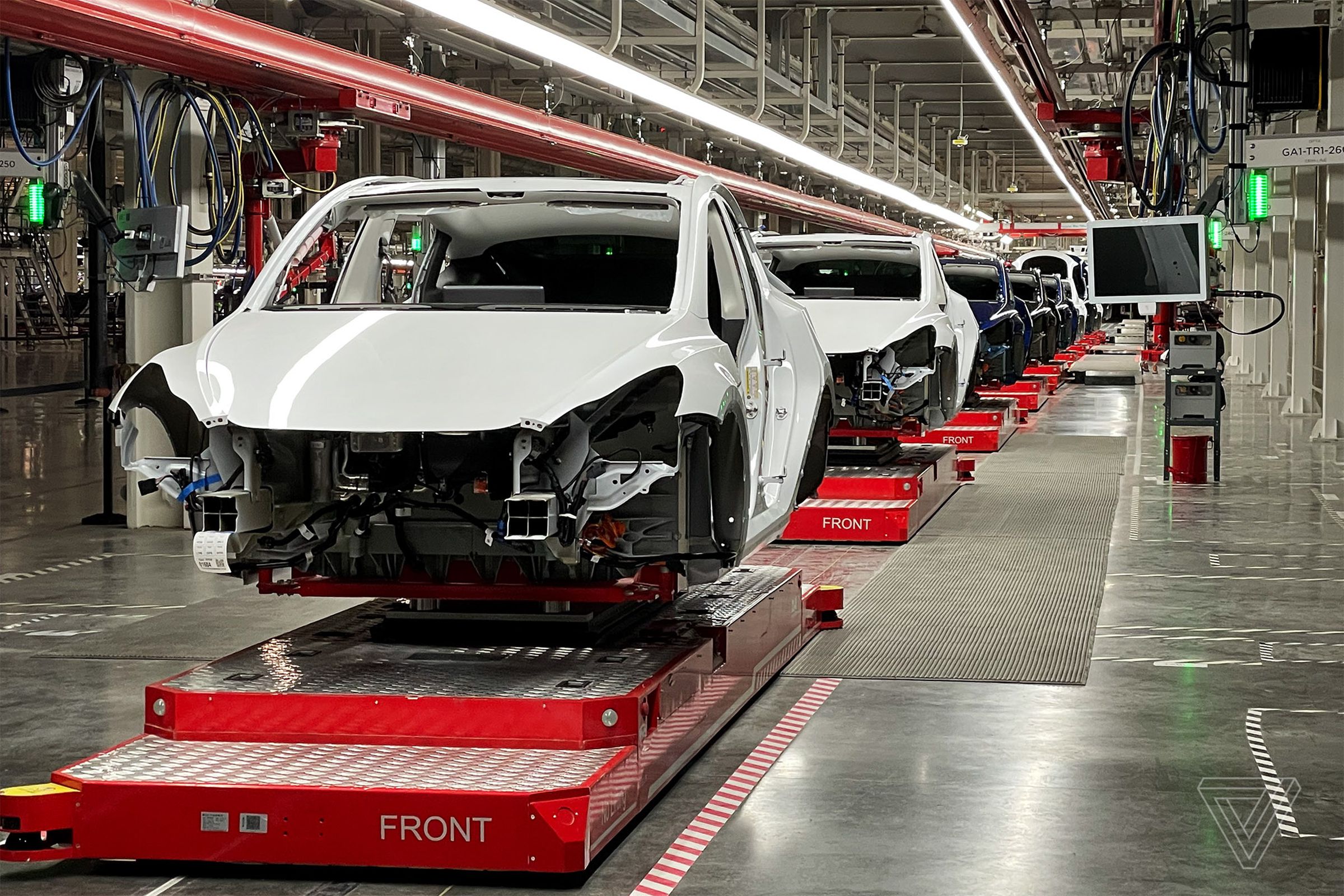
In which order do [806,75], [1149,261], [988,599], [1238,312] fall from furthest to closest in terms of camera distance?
[1238,312]
[806,75]
[1149,261]
[988,599]

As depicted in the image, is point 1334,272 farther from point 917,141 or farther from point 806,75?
point 917,141

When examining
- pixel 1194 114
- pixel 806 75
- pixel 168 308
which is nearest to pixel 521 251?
pixel 168 308

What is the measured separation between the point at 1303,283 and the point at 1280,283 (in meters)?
4.59

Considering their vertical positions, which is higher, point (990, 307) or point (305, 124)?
A: point (305, 124)

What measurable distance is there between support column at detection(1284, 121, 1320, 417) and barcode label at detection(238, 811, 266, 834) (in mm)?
15830

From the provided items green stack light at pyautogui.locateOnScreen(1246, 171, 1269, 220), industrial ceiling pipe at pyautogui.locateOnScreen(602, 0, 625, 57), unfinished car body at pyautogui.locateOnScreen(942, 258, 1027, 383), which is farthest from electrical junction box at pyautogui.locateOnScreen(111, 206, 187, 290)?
unfinished car body at pyautogui.locateOnScreen(942, 258, 1027, 383)

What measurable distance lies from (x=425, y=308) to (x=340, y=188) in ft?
3.91

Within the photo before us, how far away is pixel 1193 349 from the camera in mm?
12750

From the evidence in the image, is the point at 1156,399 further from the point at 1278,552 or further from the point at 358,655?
the point at 358,655

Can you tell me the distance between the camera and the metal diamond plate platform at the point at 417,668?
185 inches

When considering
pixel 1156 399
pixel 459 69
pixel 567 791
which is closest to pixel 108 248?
pixel 567 791

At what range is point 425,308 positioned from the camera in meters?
5.06

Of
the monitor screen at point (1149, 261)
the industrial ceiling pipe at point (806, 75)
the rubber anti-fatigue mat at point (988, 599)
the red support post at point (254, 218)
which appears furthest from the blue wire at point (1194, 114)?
the red support post at point (254, 218)

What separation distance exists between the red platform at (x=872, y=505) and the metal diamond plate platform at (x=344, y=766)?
17.0 feet
